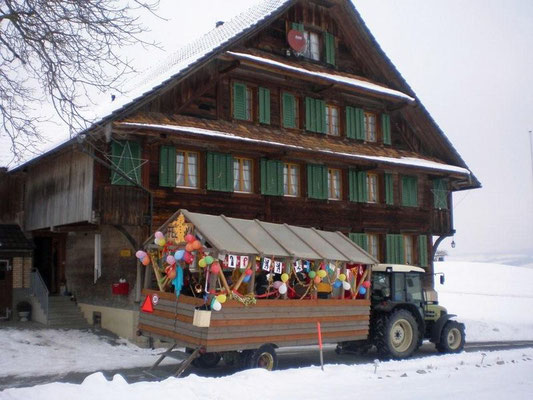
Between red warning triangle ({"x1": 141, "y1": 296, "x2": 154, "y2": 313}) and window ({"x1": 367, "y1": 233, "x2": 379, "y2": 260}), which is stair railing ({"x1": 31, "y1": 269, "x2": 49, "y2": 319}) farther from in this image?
window ({"x1": 367, "y1": 233, "x2": 379, "y2": 260})

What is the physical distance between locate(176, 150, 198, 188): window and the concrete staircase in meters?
5.55

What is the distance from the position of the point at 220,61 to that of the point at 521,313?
1925 centimetres

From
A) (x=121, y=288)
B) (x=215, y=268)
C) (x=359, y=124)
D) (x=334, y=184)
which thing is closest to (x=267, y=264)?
(x=215, y=268)

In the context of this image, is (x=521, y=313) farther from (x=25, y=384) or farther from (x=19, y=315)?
(x=25, y=384)

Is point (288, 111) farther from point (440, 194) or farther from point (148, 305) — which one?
point (148, 305)

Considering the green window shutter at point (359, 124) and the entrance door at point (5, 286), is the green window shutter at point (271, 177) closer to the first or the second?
the green window shutter at point (359, 124)

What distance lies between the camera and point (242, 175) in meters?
19.2

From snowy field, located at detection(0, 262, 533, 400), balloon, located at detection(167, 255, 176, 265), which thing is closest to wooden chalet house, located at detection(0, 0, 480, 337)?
snowy field, located at detection(0, 262, 533, 400)

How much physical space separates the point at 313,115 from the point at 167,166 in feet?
22.4

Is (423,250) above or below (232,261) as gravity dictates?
above

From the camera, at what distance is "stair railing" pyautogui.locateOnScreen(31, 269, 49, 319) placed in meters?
19.1

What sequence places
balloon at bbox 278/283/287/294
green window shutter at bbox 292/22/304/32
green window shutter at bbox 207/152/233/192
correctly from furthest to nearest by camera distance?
green window shutter at bbox 292/22/304/32 → green window shutter at bbox 207/152/233/192 → balloon at bbox 278/283/287/294

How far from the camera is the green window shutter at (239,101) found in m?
19.7

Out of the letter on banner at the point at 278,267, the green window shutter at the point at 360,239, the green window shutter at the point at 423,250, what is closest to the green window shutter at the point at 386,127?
the green window shutter at the point at 423,250
